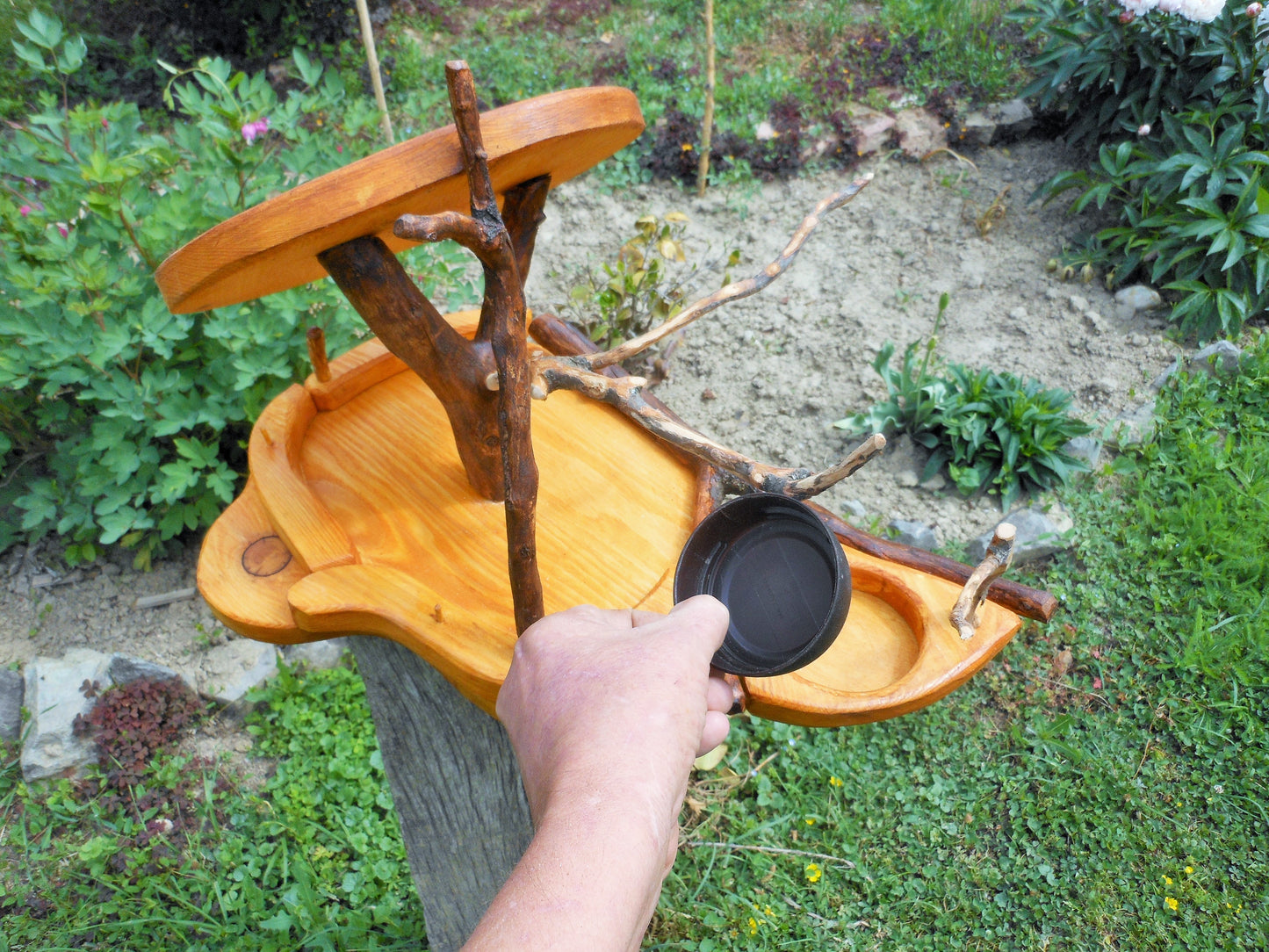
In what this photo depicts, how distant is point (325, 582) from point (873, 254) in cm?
308

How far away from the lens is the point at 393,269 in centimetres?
135

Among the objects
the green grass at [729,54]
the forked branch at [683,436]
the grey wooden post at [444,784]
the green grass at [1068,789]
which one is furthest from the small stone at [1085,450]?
the green grass at [729,54]

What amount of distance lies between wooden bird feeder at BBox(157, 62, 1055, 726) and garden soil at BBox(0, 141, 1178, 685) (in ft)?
4.43

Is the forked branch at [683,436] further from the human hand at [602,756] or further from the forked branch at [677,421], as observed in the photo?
the human hand at [602,756]

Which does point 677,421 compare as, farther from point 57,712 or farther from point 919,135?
point 919,135

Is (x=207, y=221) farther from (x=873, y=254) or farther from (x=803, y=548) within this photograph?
(x=873, y=254)

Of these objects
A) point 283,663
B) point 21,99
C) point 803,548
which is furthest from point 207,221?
point 21,99

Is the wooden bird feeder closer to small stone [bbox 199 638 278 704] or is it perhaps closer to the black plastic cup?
the black plastic cup

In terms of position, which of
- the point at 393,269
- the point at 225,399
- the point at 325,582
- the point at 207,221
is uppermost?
the point at 393,269

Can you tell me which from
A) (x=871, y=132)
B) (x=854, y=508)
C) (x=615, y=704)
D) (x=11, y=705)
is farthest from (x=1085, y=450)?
(x=11, y=705)

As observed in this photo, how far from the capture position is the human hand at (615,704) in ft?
3.00

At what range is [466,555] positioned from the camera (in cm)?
150

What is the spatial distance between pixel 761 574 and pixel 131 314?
200 centimetres

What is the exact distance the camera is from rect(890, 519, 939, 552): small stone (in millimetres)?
2629
